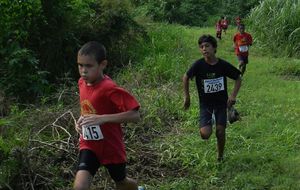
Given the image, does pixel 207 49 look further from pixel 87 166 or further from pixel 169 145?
pixel 87 166

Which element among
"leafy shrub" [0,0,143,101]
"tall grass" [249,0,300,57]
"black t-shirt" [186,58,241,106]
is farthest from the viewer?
"tall grass" [249,0,300,57]

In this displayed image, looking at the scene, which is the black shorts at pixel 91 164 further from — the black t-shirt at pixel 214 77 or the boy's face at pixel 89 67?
the black t-shirt at pixel 214 77

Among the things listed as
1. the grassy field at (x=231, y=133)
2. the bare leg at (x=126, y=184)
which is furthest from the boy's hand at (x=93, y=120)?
the grassy field at (x=231, y=133)

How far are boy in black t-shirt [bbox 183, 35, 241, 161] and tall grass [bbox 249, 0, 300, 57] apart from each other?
376 inches

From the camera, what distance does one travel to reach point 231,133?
779 centimetres

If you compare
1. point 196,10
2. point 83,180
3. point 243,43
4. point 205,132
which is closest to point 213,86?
point 205,132

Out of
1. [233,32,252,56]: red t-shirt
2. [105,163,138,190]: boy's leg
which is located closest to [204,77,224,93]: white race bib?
[105,163,138,190]: boy's leg

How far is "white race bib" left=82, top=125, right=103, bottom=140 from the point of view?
15.0 feet

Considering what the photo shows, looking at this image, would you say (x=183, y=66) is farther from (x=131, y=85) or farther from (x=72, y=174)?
(x=72, y=174)

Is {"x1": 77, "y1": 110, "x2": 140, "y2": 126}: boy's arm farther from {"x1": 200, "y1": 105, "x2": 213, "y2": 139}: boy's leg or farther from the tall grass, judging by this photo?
the tall grass

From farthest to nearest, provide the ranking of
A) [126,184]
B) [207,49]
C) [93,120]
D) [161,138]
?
[161,138] → [207,49] → [126,184] → [93,120]

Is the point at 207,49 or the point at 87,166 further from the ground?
the point at 207,49

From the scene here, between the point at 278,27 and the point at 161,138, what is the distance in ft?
33.2

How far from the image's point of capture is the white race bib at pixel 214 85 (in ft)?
21.5
